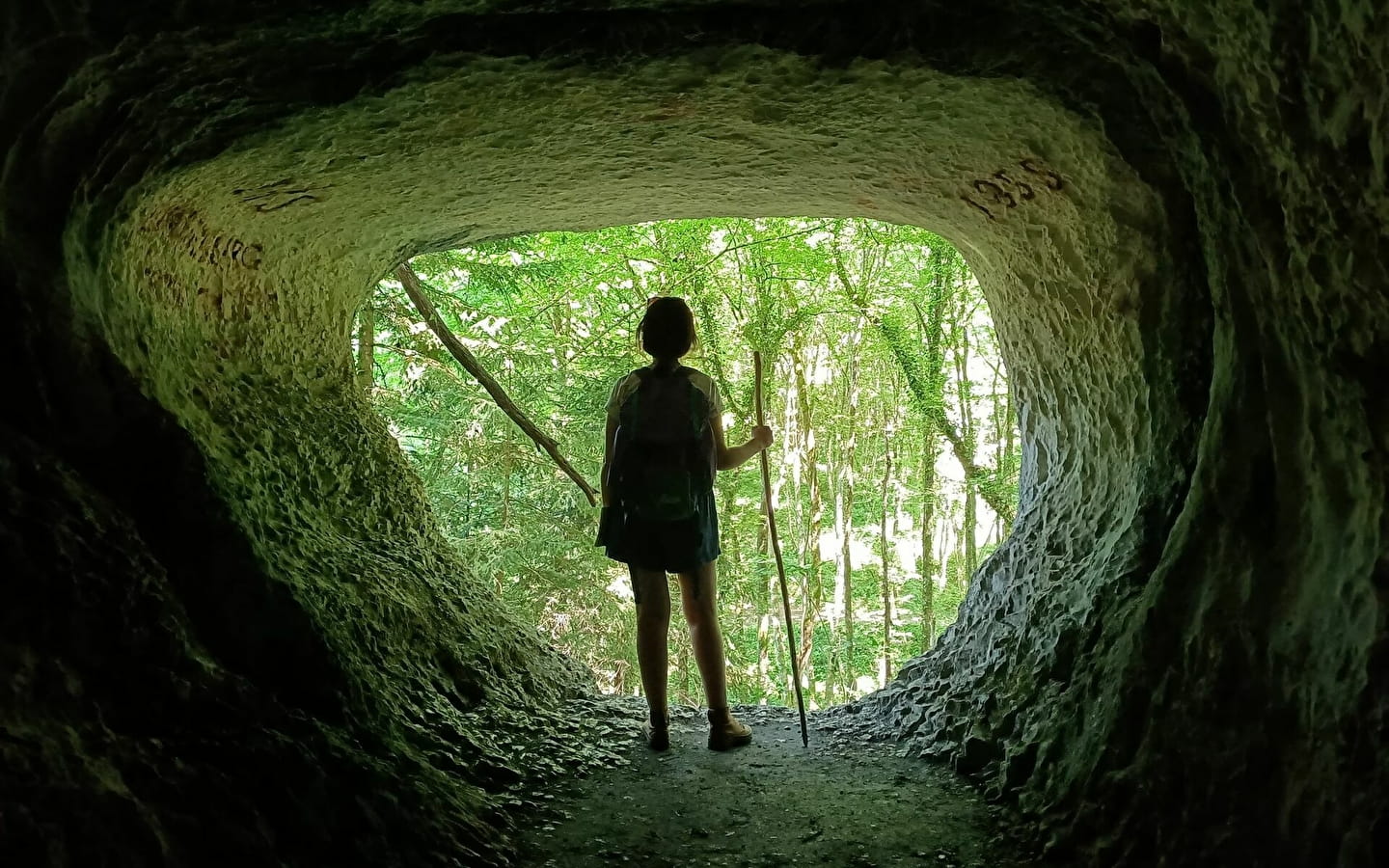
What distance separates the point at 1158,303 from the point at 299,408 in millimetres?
3329

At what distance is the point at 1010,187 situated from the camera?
10.3ft

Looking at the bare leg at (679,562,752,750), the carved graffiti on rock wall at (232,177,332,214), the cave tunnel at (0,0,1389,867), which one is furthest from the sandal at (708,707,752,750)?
Result: the carved graffiti on rock wall at (232,177,332,214)

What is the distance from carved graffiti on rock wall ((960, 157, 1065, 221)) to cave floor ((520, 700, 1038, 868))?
2.07 meters

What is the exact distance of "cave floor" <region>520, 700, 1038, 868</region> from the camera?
2510 mm

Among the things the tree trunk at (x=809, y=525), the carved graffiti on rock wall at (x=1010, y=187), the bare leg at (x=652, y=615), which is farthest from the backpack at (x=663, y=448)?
the tree trunk at (x=809, y=525)

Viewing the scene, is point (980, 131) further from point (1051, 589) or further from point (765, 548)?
point (765, 548)

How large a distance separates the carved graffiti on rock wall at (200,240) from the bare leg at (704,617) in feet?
6.88

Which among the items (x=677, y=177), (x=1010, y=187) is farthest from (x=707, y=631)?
(x=1010, y=187)

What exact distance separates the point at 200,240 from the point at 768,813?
2.78 metres

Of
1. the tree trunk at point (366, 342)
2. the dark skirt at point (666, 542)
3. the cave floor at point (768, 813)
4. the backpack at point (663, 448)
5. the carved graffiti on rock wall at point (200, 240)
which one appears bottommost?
the cave floor at point (768, 813)

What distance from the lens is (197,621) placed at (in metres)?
2.29

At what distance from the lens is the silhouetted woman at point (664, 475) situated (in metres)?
3.22

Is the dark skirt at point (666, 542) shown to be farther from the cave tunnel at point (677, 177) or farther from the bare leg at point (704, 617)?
the cave tunnel at point (677, 177)

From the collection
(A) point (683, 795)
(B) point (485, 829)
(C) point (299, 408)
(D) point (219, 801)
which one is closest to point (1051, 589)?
(A) point (683, 795)
